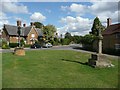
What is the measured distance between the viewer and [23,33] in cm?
8094

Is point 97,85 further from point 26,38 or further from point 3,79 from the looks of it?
point 26,38

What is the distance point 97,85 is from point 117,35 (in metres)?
39.8

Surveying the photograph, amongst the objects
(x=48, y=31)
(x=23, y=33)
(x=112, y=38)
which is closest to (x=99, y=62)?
(x=112, y=38)

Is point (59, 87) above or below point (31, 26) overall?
below

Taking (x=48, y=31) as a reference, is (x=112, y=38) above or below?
below

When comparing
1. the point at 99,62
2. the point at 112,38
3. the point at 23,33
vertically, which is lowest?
the point at 99,62

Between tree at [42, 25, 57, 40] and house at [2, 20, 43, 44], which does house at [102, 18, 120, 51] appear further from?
tree at [42, 25, 57, 40]

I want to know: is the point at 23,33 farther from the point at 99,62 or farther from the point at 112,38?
the point at 99,62

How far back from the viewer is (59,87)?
11.0m

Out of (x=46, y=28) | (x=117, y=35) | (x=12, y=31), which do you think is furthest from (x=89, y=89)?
(x=46, y=28)

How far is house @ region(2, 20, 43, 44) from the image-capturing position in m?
74.8

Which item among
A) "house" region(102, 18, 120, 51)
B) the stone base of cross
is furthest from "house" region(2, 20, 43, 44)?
the stone base of cross

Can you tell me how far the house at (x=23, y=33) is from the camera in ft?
245

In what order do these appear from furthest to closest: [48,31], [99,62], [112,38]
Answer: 1. [48,31]
2. [112,38]
3. [99,62]
